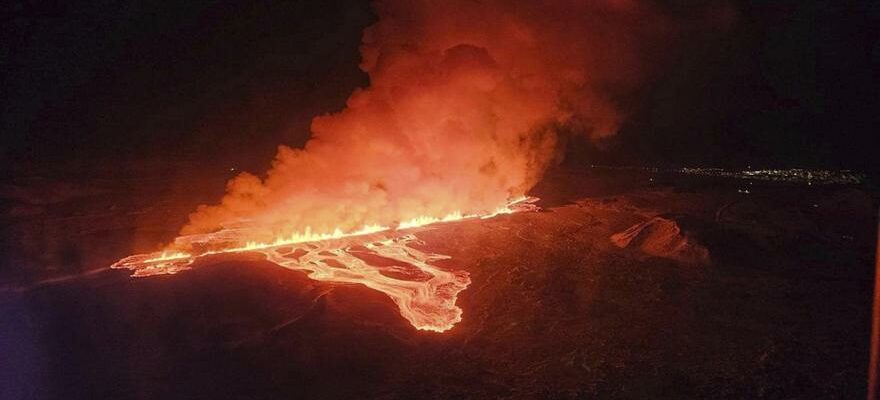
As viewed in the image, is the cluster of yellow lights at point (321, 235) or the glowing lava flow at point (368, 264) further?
the cluster of yellow lights at point (321, 235)

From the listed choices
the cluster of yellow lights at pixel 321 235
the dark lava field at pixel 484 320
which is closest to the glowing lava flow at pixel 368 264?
the cluster of yellow lights at pixel 321 235

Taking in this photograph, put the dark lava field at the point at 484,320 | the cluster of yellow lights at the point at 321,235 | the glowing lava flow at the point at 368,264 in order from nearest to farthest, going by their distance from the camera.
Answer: the dark lava field at the point at 484,320 < the glowing lava flow at the point at 368,264 < the cluster of yellow lights at the point at 321,235

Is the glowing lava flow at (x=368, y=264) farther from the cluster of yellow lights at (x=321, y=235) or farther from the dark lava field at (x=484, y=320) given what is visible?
the dark lava field at (x=484, y=320)

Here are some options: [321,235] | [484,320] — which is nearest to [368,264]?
[321,235]

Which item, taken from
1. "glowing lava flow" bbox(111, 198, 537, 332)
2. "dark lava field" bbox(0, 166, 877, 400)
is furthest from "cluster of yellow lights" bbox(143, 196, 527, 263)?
"dark lava field" bbox(0, 166, 877, 400)

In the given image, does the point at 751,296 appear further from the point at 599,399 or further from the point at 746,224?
the point at 746,224

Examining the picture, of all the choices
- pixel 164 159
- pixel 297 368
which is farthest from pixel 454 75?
pixel 164 159

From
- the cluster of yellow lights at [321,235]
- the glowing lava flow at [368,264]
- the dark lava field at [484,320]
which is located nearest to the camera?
the dark lava field at [484,320]
